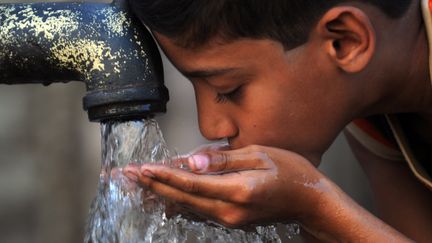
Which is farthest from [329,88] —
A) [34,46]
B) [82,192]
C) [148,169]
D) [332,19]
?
[82,192]

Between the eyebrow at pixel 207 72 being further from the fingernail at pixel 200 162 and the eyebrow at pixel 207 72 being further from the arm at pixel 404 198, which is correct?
the arm at pixel 404 198

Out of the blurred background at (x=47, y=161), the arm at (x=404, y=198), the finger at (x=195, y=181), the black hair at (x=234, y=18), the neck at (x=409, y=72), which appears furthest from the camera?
the blurred background at (x=47, y=161)

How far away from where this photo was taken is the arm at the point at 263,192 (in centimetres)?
166

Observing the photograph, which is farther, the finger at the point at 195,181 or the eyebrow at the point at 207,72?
the eyebrow at the point at 207,72

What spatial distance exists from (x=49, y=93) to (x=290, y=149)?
6.68 ft

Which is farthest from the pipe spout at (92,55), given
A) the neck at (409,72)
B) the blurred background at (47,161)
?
the blurred background at (47,161)

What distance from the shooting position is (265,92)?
5.82 ft

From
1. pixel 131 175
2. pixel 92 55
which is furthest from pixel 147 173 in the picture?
pixel 92 55

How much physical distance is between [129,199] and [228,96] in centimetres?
30

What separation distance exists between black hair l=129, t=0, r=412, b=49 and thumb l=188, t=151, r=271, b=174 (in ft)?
→ 0.76

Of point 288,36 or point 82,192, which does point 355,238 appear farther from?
point 82,192

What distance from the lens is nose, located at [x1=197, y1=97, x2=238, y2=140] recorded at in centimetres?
183

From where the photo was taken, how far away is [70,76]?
6.01ft

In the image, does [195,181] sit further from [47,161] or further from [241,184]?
[47,161]
